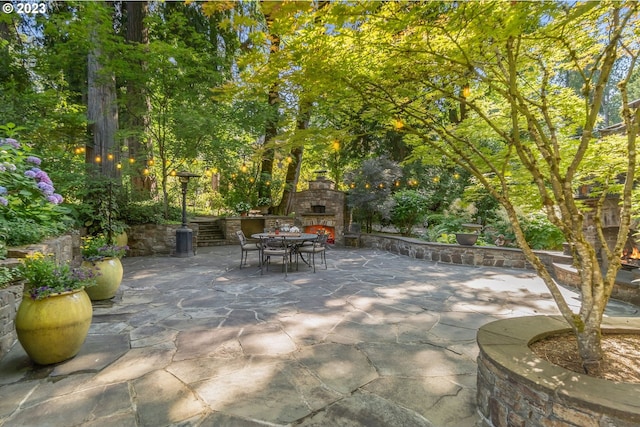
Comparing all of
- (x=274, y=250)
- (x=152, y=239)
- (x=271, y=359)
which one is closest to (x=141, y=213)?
(x=152, y=239)

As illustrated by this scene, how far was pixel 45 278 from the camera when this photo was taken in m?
2.64

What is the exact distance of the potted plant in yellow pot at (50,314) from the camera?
8.24ft

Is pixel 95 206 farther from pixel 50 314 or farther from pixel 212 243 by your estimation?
pixel 50 314

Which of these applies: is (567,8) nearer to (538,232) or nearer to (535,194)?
(535,194)

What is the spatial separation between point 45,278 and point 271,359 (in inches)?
79.7

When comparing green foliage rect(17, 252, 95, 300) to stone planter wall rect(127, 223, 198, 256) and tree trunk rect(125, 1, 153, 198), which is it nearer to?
stone planter wall rect(127, 223, 198, 256)

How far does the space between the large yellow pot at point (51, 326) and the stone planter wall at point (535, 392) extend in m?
3.19

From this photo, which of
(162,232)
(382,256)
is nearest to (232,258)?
(162,232)

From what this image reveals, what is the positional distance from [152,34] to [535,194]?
11902 mm

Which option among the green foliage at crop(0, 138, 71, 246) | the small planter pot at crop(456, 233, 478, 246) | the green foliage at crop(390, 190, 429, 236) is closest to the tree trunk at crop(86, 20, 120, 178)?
the green foliage at crop(0, 138, 71, 246)

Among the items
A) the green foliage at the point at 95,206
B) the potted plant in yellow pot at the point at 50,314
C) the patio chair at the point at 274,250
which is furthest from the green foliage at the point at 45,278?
the green foliage at the point at 95,206

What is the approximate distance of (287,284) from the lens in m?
5.46

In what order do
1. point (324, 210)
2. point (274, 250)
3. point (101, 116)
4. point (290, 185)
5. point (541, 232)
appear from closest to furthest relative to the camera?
point (274, 250) < point (541, 232) < point (101, 116) < point (324, 210) < point (290, 185)

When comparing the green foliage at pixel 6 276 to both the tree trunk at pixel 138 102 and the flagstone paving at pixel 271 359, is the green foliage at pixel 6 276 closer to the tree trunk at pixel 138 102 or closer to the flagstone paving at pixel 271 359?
the flagstone paving at pixel 271 359
